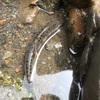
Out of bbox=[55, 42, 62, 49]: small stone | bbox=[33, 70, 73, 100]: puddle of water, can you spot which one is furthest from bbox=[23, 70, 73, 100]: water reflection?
bbox=[55, 42, 62, 49]: small stone

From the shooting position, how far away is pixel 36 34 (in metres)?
4.69

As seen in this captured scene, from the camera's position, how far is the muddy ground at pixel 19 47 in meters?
4.15

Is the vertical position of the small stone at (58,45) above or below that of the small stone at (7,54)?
above

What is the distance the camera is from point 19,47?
454 cm

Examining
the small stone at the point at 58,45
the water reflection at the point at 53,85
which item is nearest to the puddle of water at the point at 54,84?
the water reflection at the point at 53,85

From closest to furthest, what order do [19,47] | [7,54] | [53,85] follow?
[53,85], [7,54], [19,47]

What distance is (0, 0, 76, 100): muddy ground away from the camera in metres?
4.15

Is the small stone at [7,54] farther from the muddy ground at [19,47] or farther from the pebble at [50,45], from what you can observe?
the pebble at [50,45]

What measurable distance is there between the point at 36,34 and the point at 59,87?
1.02m

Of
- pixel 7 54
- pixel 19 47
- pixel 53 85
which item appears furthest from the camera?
pixel 19 47

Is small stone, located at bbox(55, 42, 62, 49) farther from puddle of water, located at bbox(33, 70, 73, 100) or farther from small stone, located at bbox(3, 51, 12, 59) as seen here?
small stone, located at bbox(3, 51, 12, 59)

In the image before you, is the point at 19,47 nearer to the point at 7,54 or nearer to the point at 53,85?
the point at 7,54

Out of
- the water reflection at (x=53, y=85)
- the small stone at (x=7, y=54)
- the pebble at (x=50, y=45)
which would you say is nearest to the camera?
the water reflection at (x=53, y=85)

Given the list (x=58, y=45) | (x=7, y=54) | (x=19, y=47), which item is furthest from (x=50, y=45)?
(x=7, y=54)
